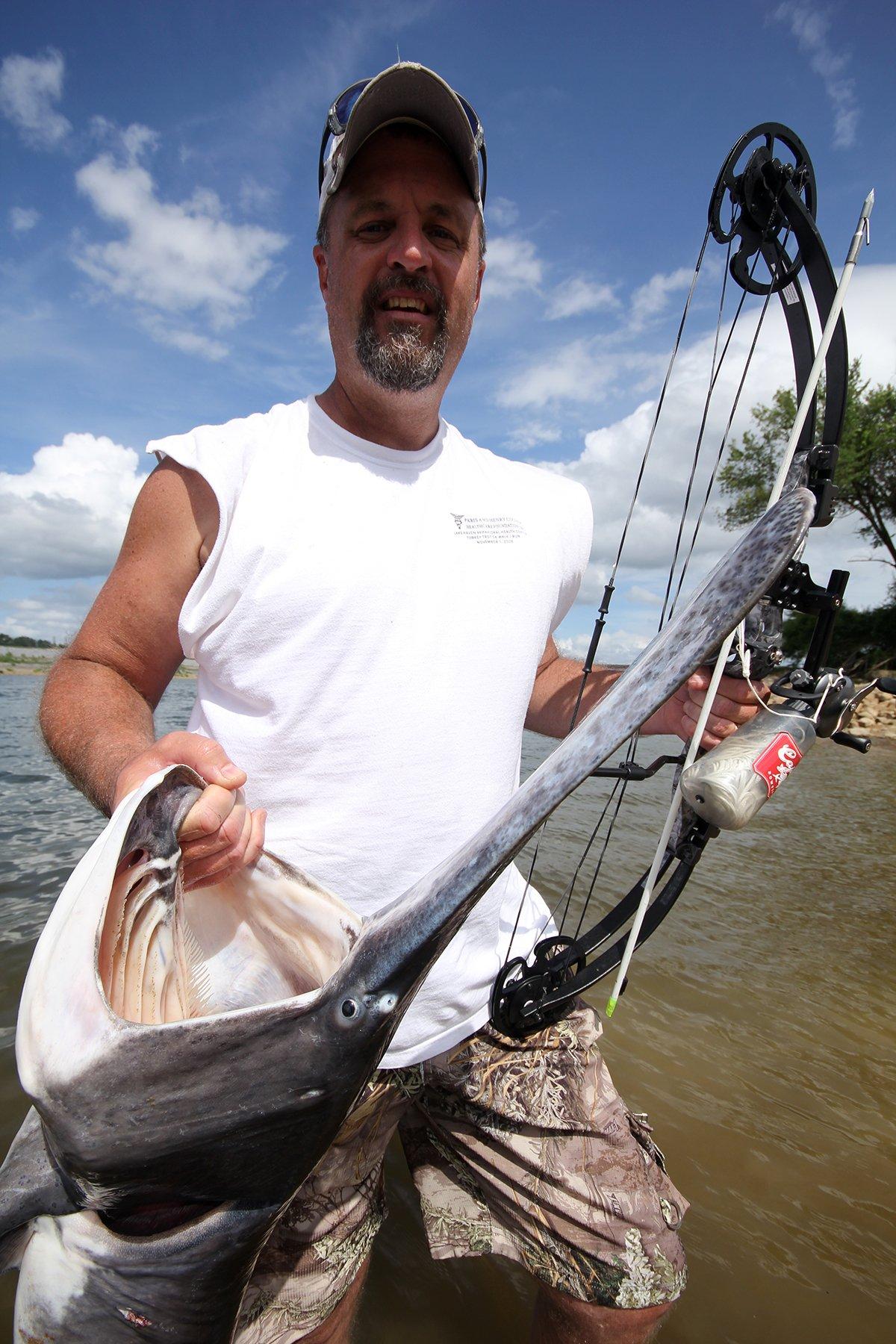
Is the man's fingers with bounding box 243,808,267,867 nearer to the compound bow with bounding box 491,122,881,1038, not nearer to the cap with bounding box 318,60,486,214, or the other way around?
the compound bow with bounding box 491,122,881,1038

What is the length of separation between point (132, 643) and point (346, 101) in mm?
1651

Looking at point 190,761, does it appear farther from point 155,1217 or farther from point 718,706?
point 718,706

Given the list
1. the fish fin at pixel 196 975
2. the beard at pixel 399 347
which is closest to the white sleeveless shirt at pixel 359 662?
the beard at pixel 399 347

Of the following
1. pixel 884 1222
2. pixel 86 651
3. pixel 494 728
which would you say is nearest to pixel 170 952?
pixel 86 651

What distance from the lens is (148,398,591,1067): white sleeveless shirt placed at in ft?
5.65

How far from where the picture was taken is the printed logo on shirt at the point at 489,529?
6.39 ft

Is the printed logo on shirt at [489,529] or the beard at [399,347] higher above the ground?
the beard at [399,347]

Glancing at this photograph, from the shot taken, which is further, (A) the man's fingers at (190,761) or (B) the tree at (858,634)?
(B) the tree at (858,634)

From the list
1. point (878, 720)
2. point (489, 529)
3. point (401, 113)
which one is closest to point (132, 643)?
point (489, 529)

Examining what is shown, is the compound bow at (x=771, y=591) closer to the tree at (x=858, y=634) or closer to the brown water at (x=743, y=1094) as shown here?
the brown water at (x=743, y=1094)

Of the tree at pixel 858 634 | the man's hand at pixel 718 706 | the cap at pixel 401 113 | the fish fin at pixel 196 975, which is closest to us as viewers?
the fish fin at pixel 196 975

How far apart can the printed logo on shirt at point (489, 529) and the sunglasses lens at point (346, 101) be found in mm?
1126

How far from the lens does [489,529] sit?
78.0 inches

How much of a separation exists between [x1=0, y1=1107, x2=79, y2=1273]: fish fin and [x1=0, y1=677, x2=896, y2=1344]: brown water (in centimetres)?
110
